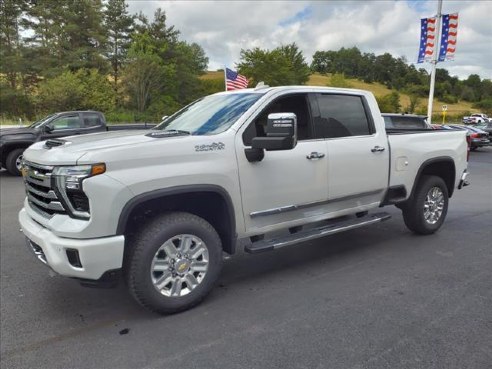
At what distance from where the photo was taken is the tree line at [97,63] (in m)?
42.7

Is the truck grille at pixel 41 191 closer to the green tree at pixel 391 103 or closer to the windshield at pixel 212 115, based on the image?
the windshield at pixel 212 115

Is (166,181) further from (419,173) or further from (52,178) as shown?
(419,173)

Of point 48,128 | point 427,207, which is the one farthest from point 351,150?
point 48,128

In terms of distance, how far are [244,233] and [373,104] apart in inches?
96.2

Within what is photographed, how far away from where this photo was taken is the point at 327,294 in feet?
13.0

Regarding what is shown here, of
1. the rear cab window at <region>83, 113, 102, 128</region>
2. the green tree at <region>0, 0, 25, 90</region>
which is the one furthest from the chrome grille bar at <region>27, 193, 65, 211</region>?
the green tree at <region>0, 0, 25, 90</region>

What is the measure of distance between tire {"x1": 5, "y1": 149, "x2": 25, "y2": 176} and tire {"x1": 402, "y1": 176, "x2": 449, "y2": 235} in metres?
10.4

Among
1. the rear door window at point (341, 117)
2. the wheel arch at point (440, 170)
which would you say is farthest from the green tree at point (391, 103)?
the rear door window at point (341, 117)

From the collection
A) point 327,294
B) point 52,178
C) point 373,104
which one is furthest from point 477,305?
point 52,178

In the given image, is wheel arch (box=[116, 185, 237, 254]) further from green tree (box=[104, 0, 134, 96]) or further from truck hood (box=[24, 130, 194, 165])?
green tree (box=[104, 0, 134, 96])

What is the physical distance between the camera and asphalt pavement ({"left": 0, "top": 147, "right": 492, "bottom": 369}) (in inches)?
116

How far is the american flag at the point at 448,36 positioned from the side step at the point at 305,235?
815 inches

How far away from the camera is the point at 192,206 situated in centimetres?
386

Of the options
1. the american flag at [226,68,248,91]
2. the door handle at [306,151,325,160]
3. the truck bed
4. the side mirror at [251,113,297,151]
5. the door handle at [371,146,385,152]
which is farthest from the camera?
the american flag at [226,68,248,91]
